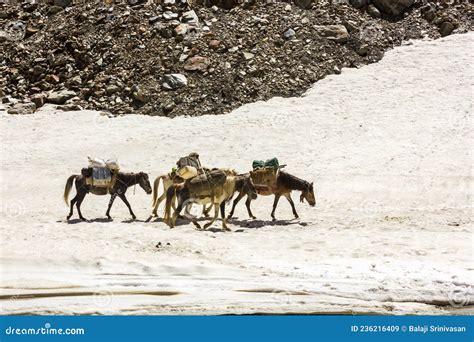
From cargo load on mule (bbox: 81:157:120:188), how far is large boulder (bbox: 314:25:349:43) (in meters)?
15.8

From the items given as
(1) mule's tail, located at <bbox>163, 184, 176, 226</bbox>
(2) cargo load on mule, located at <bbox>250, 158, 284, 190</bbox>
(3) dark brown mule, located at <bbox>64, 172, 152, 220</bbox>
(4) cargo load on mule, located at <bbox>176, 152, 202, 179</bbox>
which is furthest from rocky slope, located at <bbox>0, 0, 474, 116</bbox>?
(1) mule's tail, located at <bbox>163, 184, 176, 226</bbox>

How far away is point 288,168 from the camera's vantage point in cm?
2044

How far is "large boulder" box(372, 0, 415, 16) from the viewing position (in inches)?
1175

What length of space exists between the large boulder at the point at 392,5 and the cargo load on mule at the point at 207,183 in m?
19.4

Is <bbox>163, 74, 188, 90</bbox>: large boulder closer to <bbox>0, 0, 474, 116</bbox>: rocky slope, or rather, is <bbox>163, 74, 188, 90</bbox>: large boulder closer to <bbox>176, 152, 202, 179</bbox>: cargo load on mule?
<bbox>0, 0, 474, 116</bbox>: rocky slope

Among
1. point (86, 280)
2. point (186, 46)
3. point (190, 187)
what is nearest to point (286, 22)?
point (186, 46)

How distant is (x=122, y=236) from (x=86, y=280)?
113 inches

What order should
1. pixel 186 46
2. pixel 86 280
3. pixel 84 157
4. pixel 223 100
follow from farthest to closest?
pixel 186 46 < pixel 223 100 < pixel 84 157 < pixel 86 280

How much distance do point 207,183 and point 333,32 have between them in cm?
1643

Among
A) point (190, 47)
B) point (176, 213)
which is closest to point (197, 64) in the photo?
point (190, 47)

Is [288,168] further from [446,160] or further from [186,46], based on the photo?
[186,46]

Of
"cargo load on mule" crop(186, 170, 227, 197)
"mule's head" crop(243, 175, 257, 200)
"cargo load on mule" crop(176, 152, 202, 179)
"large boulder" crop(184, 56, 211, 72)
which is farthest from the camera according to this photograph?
"large boulder" crop(184, 56, 211, 72)

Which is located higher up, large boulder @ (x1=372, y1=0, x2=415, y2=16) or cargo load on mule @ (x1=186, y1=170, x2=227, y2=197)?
large boulder @ (x1=372, y1=0, x2=415, y2=16)

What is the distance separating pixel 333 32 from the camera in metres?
28.0
